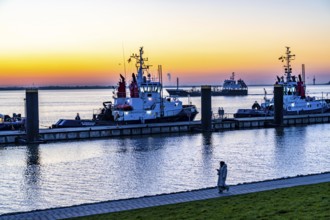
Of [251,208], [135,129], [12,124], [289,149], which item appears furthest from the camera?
[12,124]

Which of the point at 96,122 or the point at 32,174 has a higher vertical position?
the point at 96,122

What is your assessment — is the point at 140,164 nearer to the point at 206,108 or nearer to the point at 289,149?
the point at 289,149

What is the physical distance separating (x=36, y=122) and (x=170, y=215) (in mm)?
33837

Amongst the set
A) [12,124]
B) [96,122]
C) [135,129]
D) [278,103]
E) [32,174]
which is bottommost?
[32,174]

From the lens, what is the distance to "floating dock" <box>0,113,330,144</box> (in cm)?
5028

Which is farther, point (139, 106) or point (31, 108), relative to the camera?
point (139, 106)

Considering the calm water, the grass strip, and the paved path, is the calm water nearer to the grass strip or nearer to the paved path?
the paved path

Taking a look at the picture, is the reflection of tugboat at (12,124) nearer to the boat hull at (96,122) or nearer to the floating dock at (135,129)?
the boat hull at (96,122)

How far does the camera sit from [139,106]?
64.7 meters

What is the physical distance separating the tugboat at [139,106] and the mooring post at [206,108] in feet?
32.3

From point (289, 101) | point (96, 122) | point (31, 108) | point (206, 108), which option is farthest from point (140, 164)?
point (289, 101)

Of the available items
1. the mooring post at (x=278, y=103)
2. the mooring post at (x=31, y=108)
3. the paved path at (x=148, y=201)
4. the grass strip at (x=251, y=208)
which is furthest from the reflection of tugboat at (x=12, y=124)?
the grass strip at (x=251, y=208)

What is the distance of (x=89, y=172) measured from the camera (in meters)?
32.5

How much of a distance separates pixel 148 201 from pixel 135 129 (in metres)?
40.5
